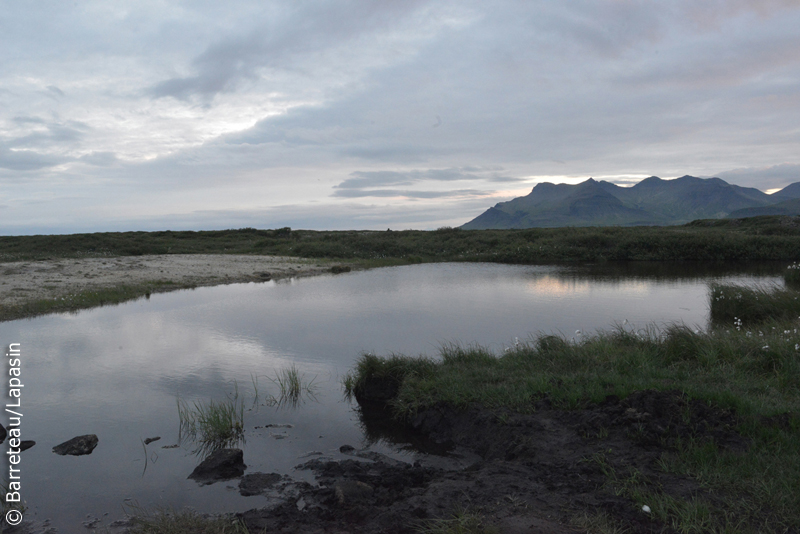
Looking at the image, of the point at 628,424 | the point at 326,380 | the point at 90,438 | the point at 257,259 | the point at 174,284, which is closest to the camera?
the point at 628,424

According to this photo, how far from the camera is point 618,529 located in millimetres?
4066

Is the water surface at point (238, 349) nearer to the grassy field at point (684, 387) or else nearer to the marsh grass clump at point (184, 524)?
the marsh grass clump at point (184, 524)

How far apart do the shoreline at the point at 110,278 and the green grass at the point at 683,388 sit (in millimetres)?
13255

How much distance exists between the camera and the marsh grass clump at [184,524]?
175 inches

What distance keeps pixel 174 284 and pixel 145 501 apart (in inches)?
758

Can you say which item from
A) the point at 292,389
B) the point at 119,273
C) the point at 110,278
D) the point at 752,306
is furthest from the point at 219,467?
the point at 119,273

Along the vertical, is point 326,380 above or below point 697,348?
below

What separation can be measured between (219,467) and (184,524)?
1.51 metres

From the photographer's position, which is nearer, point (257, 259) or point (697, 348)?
point (697, 348)

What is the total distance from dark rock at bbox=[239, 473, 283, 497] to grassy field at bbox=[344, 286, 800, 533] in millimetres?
2439

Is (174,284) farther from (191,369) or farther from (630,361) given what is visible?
(630,361)

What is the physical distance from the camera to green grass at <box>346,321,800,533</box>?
4254 mm

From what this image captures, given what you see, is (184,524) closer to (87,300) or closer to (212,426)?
(212,426)

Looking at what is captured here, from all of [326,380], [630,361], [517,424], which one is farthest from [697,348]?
[326,380]
